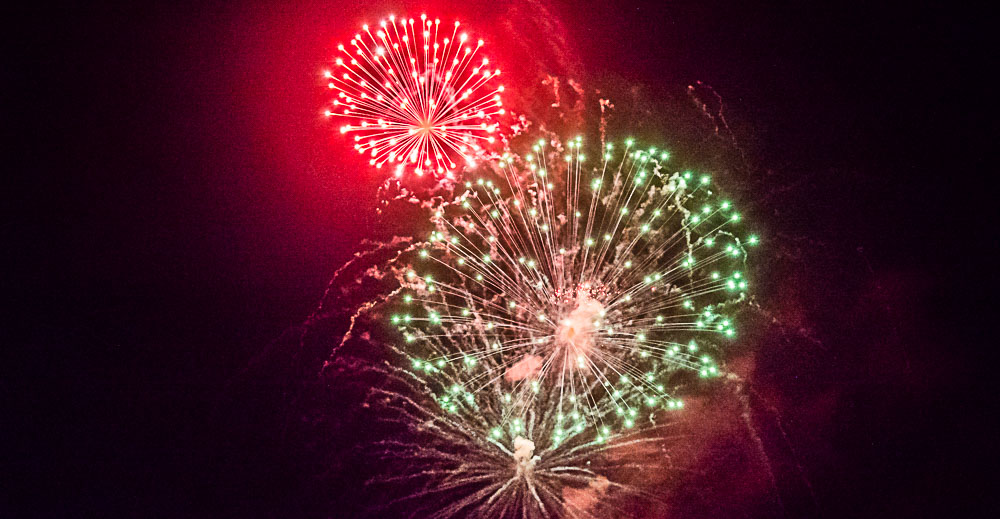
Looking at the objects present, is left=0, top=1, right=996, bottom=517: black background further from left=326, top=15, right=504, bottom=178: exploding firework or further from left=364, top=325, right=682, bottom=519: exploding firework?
left=364, top=325, right=682, bottom=519: exploding firework

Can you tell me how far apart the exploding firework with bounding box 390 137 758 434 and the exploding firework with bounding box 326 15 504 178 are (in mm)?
394

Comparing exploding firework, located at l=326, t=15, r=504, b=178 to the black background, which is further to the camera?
the black background

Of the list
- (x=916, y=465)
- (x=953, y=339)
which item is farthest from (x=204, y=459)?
(x=953, y=339)

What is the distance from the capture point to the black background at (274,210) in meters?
4.52

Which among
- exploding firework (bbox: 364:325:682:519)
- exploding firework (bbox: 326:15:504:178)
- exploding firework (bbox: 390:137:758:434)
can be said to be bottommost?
exploding firework (bbox: 364:325:682:519)

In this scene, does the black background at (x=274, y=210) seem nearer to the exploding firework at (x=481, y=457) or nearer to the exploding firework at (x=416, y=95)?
the exploding firework at (x=416, y=95)

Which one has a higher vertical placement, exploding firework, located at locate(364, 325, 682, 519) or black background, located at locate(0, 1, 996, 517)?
black background, located at locate(0, 1, 996, 517)

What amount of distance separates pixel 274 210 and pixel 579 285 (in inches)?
108

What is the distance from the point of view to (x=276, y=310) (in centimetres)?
457

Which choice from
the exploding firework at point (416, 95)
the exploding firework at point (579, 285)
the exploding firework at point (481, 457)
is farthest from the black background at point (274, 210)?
the exploding firework at point (481, 457)

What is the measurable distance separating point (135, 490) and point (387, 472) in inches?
84.9

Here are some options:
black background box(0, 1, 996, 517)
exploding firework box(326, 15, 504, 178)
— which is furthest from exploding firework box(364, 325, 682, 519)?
exploding firework box(326, 15, 504, 178)

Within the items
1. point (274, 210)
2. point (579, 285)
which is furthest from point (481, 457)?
point (274, 210)

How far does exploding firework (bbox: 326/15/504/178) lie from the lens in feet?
14.0
